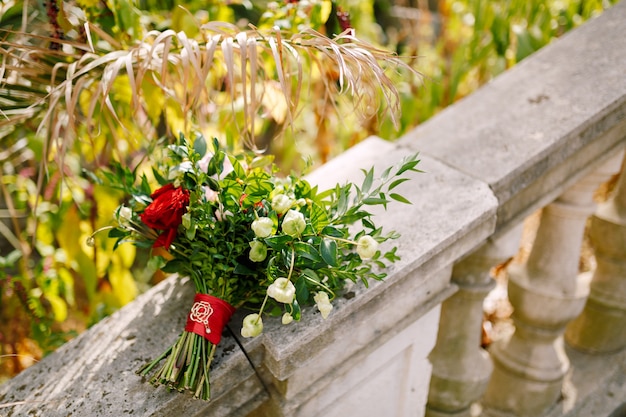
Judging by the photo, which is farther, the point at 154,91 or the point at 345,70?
the point at 154,91

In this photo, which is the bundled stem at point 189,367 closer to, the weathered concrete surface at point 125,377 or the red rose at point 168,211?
the weathered concrete surface at point 125,377

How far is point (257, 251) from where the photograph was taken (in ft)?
2.79

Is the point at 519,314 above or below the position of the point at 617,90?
below

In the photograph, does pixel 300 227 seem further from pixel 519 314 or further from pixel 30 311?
pixel 30 311

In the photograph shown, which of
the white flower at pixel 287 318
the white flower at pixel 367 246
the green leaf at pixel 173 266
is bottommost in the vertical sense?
the green leaf at pixel 173 266

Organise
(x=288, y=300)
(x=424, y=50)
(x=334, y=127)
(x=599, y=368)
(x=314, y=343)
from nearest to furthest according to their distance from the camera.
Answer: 1. (x=288, y=300)
2. (x=314, y=343)
3. (x=599, y=368)
4. (x=334, y=127)
5. (x=424, y=50)

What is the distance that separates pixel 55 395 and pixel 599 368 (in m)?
1.41

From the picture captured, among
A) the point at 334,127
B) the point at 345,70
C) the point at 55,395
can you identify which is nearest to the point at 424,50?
the point at 334,127

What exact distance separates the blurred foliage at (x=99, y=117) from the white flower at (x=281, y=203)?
0.10m

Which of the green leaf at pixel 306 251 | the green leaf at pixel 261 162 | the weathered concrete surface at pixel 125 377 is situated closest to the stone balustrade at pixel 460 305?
the weathered concrete surface at pixel 125 377

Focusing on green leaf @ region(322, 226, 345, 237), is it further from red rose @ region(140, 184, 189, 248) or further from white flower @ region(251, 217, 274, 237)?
red rose @ region(140, 184, 189, 248)

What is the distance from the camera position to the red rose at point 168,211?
0.90m

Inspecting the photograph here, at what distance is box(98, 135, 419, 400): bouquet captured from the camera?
863 millimetres

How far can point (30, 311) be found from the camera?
4.72ft
